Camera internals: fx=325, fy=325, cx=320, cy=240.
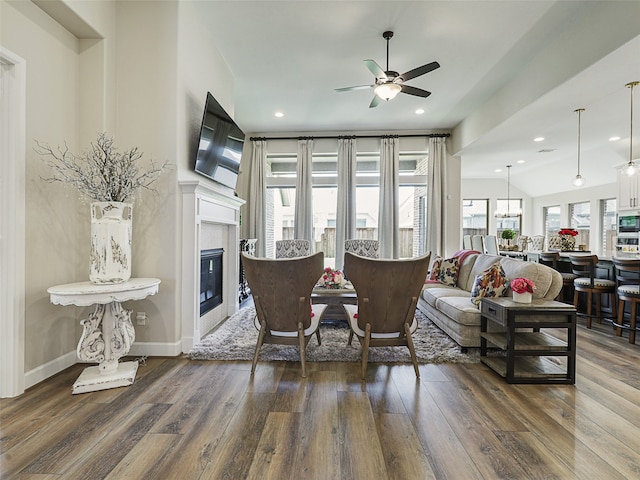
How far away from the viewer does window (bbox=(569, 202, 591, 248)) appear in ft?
27.5

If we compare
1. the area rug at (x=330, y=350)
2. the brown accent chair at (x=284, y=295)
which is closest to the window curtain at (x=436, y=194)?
the area rug at (x=330, y=350)

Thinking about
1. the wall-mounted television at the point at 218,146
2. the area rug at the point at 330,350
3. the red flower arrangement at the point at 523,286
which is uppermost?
the wall-mounted television at the point at 218,146

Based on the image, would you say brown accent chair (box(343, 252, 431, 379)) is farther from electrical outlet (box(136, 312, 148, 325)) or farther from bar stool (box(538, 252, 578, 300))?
bar stool (box(538, 252, 578, 300))

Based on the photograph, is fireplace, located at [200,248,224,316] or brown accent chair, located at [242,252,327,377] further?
fireplace, located at [200,248,224,316]

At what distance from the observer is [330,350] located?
3.11m

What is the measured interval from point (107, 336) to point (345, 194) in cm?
481

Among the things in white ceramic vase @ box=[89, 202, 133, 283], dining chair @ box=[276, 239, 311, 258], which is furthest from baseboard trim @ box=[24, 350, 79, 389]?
dining chair @ box=[276, 239, 311, 258]

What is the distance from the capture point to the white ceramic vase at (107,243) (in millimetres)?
2426

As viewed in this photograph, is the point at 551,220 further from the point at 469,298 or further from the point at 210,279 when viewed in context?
the point at 210,279

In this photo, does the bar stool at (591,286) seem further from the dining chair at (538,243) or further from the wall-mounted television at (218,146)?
the wall-mounted television at (218,146)

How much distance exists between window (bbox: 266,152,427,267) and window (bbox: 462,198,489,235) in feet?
13.5

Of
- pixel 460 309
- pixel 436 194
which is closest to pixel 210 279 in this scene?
pixel 460 309

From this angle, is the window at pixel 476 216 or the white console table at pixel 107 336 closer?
the white console table at pixel 107 336

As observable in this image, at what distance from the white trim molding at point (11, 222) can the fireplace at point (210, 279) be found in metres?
1.51
